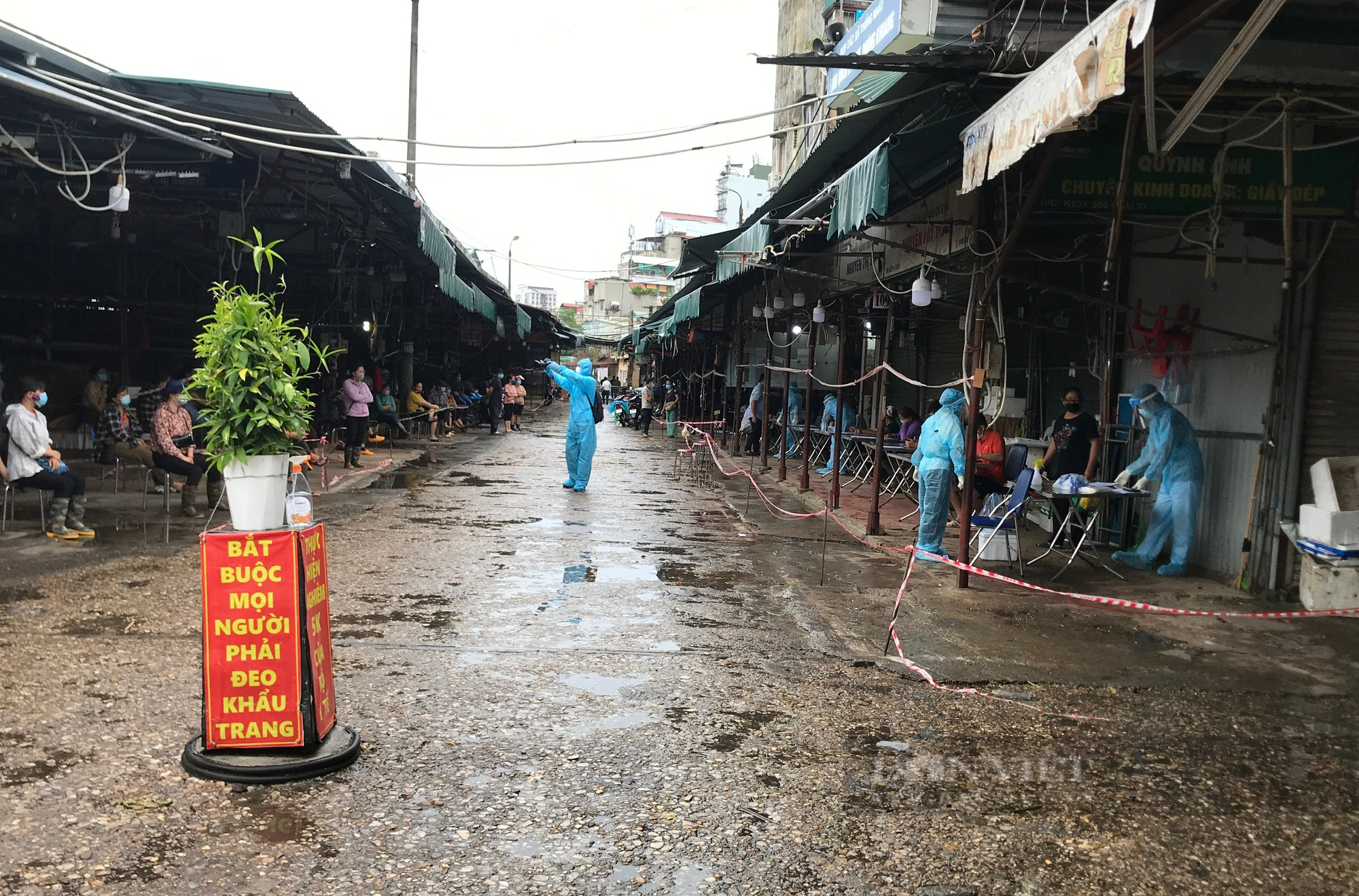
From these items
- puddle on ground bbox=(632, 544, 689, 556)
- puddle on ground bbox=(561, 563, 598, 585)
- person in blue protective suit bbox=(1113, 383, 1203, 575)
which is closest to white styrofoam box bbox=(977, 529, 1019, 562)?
person in blue protective suit bbox=(1113, 383, 1203, 575)

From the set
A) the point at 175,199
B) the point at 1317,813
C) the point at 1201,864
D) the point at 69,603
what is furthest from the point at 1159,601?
the point at 175,199

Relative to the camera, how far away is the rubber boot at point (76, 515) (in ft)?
30.2

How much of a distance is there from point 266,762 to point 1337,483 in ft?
24.9

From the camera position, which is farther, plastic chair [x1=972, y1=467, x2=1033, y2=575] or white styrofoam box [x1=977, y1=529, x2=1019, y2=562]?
white styrofoam box [x1=977, y1=529, x2=1019, y2=562]

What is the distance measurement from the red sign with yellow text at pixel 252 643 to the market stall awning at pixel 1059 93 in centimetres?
424

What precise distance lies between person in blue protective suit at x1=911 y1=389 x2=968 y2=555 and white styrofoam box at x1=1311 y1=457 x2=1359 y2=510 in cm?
294

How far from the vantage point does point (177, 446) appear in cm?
1065

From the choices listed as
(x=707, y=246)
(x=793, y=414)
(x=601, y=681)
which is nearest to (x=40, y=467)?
(x=601, y=681)

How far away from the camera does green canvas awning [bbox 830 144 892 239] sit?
778 cm

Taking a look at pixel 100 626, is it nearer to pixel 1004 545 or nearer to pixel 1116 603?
pixel 1116 603

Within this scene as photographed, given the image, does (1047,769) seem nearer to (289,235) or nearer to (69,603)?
(69,603)

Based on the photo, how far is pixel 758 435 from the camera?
957 inches

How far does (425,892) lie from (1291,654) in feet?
19.8

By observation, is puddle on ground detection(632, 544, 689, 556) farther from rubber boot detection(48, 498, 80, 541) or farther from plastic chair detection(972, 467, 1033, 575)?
rubber boot detection(48, 498, 80, 541)
